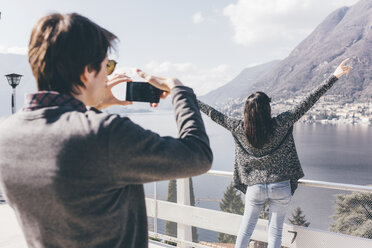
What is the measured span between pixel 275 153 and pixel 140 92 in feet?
4.84

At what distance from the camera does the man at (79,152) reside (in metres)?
0.61

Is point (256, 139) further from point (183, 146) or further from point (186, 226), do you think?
point (183, 146)

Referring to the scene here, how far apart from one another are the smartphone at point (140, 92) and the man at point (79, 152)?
23 centimetres

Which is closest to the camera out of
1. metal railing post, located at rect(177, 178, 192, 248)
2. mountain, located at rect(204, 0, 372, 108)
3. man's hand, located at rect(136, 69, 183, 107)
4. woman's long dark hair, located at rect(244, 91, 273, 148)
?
man's hand, located at rect(136, 69, 183, 107)

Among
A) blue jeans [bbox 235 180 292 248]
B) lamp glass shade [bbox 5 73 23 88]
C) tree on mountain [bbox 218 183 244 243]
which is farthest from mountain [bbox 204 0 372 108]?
blue jeans [bbox 235 180 292 248]

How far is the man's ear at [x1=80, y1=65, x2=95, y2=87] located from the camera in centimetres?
70

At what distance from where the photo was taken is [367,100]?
10556 cm

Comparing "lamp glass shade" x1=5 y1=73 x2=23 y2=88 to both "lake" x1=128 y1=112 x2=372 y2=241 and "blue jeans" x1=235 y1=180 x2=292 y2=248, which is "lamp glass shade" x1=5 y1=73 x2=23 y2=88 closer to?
"blue jeans" x1=235 y1=180 x2=292 y2=248

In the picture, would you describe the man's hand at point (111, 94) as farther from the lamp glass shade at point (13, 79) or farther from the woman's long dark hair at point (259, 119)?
the lamp glass shade at point (13, 79)

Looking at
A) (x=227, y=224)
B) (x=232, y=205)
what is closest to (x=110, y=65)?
(x=227, y=224)

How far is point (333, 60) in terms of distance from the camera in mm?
144375

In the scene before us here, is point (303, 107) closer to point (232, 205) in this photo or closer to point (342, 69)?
point (342, 69)

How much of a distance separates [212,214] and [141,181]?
2.30 meters

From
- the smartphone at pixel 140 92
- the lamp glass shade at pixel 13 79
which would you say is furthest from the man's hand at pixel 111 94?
the lamp glass shade at pixel 13 79
